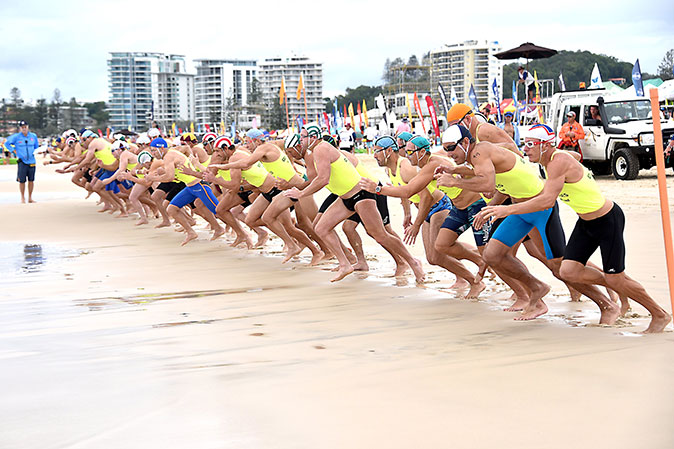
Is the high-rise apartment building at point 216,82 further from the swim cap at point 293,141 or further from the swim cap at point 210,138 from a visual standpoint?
the swim cap at point 293,141

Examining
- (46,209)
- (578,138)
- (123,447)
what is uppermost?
(578,138)

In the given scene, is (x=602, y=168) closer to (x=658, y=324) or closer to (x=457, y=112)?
(x=457, y=112)

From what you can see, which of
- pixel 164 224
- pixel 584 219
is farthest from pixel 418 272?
pixel 164 224

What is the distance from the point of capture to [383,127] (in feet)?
102

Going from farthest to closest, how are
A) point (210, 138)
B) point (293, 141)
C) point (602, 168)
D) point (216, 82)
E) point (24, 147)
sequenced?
point (216, 82) < point (602, 168) < point (24, 147) < point (210, 138) < point (293, 141)

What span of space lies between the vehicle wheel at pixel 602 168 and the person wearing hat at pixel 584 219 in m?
14.5

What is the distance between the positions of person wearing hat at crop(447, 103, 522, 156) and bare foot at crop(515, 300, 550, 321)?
1284mm

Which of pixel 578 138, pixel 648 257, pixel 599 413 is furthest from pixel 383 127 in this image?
pixel 599 413

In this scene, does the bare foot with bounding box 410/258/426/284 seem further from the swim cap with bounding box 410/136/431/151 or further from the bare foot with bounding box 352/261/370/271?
the swim cap with bounding box 410/136/431/151

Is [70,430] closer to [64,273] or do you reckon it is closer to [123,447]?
[123,447]

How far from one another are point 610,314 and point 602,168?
1448cm

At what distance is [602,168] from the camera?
19.6 meters

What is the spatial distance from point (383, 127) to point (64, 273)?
23.0m

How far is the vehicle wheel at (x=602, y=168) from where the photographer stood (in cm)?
1949
